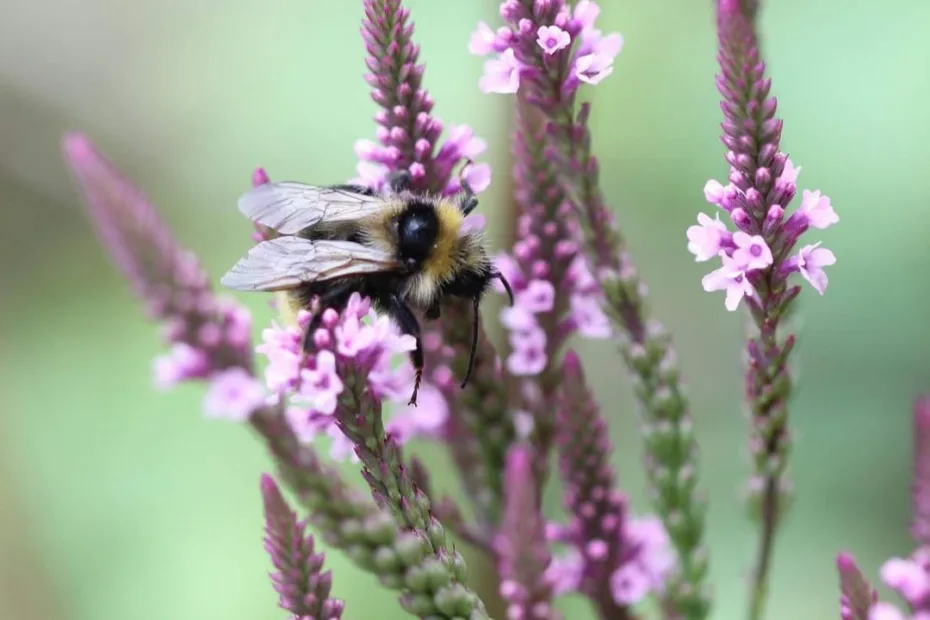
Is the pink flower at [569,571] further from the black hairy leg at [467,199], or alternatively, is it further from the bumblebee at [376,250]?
the black hairy leg at [467,199]

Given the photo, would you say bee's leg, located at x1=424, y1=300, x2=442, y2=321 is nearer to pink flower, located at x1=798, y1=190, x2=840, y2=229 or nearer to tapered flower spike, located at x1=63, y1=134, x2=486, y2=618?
tapered flower spike, located at x1=63, y1=134, x2=486, y2=618

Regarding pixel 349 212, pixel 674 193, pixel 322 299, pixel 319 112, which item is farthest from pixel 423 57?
pixel 322 299

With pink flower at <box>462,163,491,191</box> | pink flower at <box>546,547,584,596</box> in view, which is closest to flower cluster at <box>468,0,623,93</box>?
pink flower at <box>462,163,491,191</box>

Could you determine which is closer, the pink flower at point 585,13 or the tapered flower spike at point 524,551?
the tapered flower spike at point 524,551

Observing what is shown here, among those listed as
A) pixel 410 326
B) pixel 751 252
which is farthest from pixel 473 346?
pixel 751 252

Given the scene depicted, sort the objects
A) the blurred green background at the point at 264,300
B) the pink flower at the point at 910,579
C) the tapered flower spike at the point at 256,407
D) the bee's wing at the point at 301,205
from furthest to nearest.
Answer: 1. the blurred green background at the point at 264,300
2. the bee's wing at the point at 301,205
3. the tapered flower spike at the point at 256,407
4. the pink flower at the point at 910,579

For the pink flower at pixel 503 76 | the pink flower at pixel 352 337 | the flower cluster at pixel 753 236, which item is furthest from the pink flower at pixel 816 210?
the pink flower at pixel 352 337

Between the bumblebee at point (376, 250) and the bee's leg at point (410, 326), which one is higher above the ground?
the bumblebee at point (376, 250)
